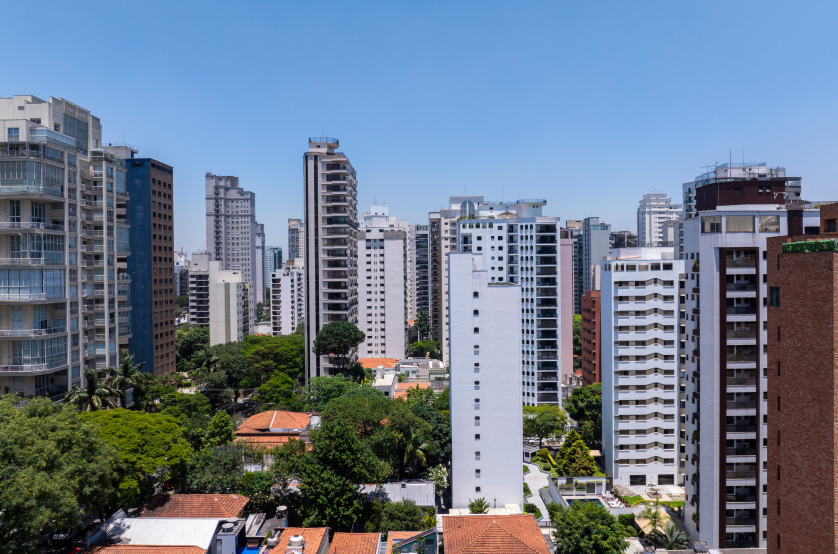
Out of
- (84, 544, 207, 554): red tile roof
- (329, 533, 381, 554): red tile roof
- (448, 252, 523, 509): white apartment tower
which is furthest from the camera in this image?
(448, 252, 523, 509): white apartment tower

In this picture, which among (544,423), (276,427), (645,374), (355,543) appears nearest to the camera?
(355,543)

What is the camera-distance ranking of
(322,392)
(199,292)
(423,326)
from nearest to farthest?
(322,392) < (199,292) < (423,326)

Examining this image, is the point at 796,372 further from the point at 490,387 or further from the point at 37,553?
the point at 37,553

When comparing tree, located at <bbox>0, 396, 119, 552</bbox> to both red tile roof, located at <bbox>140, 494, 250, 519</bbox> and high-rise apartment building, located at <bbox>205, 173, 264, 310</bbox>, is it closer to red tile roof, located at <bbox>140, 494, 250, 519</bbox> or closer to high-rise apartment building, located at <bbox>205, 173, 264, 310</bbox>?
red tile roof, located at <bbox>140, 494, 250, 519</bbox>

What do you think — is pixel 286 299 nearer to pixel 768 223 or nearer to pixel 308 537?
pixel 308 537

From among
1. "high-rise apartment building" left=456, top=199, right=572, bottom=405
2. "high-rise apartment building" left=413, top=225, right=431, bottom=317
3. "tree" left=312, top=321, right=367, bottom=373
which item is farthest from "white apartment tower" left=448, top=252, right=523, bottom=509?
"high-rise apartment building" left=413, top=225, right=431, bottom=317

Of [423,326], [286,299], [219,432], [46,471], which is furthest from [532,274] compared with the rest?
[286,299]

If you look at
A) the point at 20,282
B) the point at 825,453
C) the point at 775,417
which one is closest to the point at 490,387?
the point at 775,417

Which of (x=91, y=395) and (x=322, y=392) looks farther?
(x=322, y=392)
